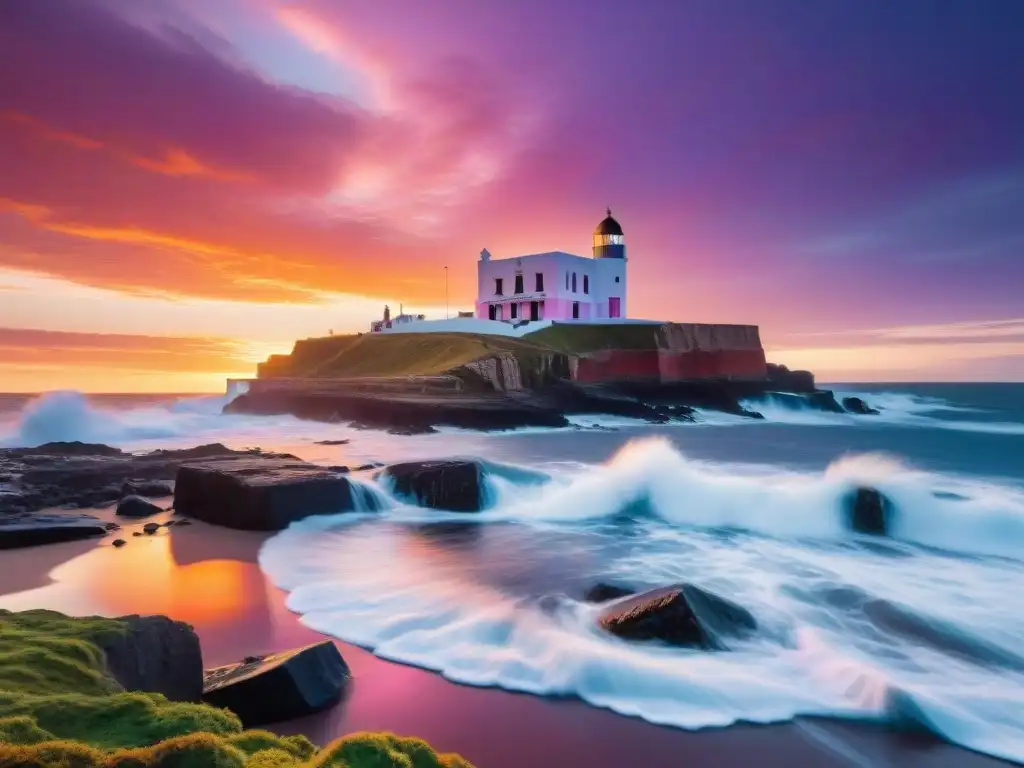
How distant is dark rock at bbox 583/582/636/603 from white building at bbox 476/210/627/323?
38.5 meters

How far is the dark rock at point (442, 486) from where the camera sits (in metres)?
11.1

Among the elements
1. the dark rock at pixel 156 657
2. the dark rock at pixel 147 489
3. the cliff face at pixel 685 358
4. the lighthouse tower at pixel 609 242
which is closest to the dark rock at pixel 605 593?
the dark rock at pixel 156 657

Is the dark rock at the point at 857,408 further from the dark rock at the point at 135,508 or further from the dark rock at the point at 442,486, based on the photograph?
the dark rock at the point at 135,508

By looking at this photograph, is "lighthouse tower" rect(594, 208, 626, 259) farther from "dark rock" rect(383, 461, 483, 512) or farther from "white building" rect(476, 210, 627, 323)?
"dark rock" rect(383, 461, 483, 512)

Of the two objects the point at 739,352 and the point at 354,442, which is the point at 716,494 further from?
the point at 739,352

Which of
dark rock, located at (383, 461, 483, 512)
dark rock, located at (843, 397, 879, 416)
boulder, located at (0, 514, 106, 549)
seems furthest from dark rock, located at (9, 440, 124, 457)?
dark rock, located at (843, 397, 879, 416)

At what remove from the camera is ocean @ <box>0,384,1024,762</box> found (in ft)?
15.6

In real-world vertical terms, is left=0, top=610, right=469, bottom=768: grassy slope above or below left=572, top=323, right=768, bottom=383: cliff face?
below

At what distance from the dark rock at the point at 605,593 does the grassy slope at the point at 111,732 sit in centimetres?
425

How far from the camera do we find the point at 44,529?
823 cm

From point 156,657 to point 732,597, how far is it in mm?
5478

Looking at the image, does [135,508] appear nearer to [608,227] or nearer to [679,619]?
[679,619]

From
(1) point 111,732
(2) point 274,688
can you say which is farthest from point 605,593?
(1) point 111,732

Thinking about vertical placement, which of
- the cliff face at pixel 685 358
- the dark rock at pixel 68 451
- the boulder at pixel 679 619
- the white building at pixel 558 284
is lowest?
the boulder at pixel 679 619
